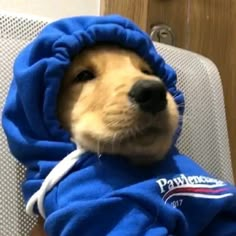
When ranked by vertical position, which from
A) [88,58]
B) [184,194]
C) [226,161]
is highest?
[88,58]

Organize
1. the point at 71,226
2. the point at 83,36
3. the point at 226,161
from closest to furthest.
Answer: the point at 71,226 → the point at 83,36 → the point at 226,161

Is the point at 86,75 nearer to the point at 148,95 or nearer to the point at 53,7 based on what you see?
the point at 148,95

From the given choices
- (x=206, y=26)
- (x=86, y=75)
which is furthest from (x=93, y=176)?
(x=206, y=26)

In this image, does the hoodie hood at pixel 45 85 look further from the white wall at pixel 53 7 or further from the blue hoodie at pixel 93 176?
the white wall at pixel 53 7

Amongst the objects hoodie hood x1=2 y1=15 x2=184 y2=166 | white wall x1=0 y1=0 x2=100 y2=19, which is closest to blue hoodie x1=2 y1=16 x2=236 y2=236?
hoodie hood x1=2 y1=15 x2=184 y2=166

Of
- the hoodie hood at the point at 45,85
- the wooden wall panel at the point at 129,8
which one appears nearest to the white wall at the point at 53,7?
the wooden wall panel at the point at 129,8

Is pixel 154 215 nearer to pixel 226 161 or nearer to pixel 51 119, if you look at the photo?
pixel 51 119

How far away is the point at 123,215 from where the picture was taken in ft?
2.13

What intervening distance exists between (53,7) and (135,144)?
2.26ft

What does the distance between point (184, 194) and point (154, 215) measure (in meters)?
0.06

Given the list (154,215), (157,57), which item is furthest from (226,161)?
(154,215)

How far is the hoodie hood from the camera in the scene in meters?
0.73

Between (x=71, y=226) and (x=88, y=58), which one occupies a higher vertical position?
(x=88, y=58)

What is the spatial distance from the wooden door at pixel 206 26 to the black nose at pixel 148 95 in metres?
0.69
